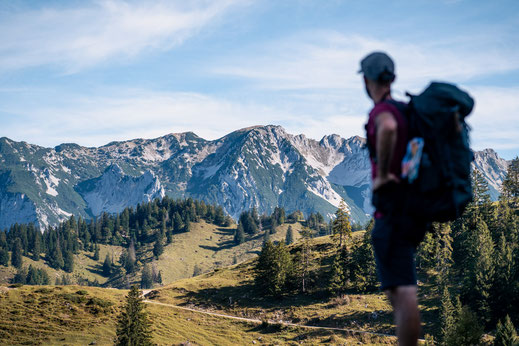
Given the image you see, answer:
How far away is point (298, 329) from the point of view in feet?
263

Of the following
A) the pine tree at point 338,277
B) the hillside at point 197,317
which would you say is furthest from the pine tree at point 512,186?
the hillside at point 197,317

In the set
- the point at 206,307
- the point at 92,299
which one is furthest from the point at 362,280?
the point at 92,299

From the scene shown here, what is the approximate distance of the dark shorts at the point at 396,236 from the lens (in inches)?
175

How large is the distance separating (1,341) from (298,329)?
52.0m

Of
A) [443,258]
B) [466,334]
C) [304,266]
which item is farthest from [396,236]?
[304,266]

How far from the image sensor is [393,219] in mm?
4523

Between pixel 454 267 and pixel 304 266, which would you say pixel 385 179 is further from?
pixel 454 267

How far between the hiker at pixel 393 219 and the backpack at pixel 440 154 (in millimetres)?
142

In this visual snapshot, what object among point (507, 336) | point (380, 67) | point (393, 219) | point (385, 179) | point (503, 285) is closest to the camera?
point (385, 179)

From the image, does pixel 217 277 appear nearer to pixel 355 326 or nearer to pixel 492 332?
pixel 355 326

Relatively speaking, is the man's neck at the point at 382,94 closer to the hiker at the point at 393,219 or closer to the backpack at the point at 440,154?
the hiker at the point at 393,219

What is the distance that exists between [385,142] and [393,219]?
92 cm

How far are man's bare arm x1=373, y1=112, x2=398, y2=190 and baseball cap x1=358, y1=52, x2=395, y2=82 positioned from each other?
0.66 metres

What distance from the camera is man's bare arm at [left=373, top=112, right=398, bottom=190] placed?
14.0ft
